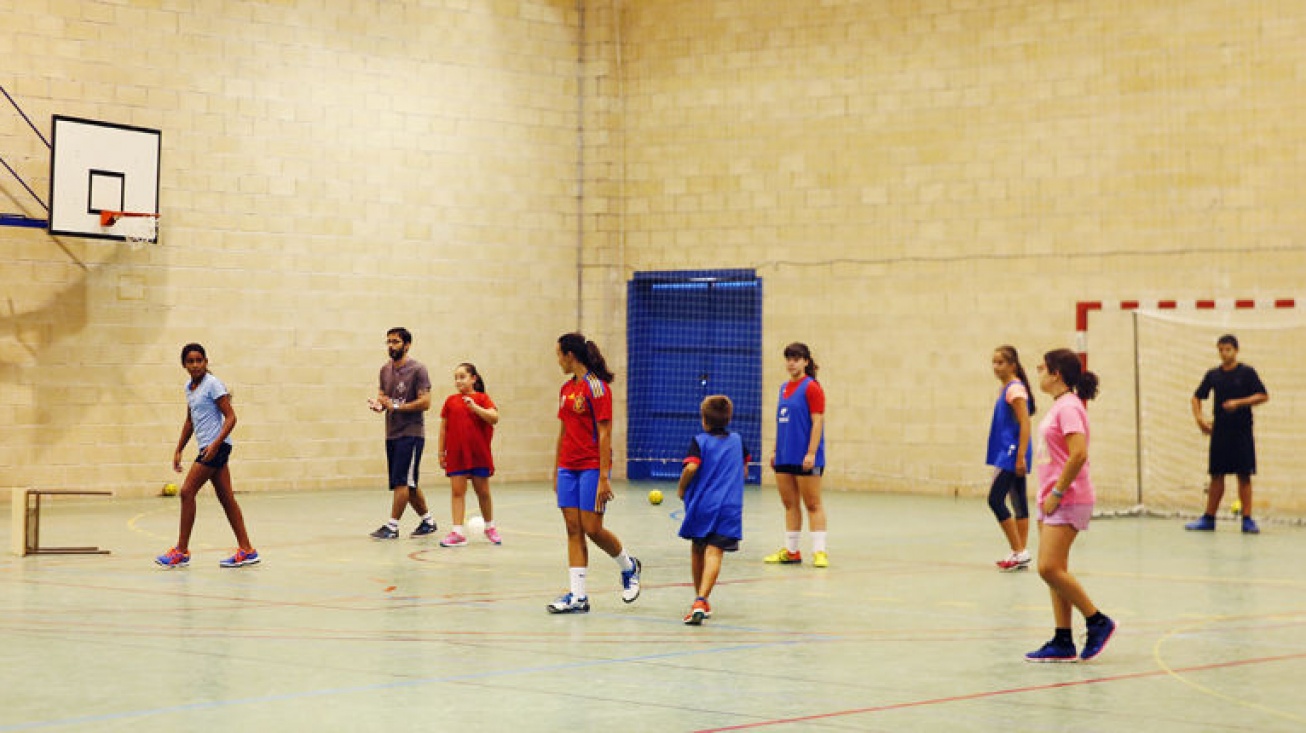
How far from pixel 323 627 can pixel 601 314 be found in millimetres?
16282

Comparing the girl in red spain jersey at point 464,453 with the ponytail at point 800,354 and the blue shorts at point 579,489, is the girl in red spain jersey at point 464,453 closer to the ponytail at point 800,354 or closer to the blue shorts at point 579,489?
the ponytail at point 800,354

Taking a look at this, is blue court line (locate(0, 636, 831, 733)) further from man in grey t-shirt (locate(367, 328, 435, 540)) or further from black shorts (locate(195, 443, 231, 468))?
man in grey t-shirt (locate(367, 328, 435, 540))

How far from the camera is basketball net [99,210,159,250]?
67.9 ft

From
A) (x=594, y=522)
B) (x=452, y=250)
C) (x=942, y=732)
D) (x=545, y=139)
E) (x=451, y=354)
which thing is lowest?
(x=942, y=732)

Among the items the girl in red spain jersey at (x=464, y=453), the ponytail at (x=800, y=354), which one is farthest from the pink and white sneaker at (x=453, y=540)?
the ponytail at (x=800, y=354)

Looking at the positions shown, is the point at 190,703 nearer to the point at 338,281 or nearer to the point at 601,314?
the point at 338,281

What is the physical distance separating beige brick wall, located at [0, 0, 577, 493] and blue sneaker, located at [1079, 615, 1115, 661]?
1554 cm

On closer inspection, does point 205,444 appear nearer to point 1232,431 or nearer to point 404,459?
point 404,459

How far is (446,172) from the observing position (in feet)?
82.9

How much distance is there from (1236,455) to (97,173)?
13999mm

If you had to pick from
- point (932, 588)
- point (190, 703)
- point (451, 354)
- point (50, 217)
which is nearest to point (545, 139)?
point (451, 354)

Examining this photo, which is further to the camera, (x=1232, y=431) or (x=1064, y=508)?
(x=1232, y=431)

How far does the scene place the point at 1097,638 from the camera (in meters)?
9.38

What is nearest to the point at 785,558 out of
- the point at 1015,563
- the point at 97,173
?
the point at 1015,563
